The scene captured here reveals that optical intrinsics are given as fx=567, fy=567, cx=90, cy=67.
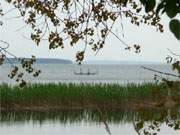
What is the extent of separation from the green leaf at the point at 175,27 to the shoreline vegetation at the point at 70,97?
2080 centimetres

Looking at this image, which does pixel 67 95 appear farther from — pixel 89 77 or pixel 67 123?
pixel 89 77

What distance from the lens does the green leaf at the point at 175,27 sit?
188 centimetres

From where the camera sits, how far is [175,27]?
1898 millimetres

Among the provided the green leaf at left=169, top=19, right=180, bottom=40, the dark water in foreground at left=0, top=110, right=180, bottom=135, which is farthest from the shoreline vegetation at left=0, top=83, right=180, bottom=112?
the green leaf at left=169, top=19, right=180, bottom=40

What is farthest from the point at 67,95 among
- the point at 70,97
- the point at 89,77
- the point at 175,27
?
the point at 89,77

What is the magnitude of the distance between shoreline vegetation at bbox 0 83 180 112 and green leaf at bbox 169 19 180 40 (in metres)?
20.8

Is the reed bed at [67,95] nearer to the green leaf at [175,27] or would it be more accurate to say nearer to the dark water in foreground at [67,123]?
the dark water in foreground at [67,123]

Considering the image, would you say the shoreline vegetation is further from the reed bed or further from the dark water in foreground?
the dark water in foreground

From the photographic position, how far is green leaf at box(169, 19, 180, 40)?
1881 mm

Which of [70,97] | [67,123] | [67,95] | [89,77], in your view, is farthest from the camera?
[89,77]

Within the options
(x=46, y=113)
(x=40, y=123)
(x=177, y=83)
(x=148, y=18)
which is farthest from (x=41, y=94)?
(x=177, y=83)

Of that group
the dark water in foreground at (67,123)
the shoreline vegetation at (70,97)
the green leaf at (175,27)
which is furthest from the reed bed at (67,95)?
the green leaf at (175,27)

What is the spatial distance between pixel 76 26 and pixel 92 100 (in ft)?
65.5

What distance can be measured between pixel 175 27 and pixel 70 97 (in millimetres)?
21986
